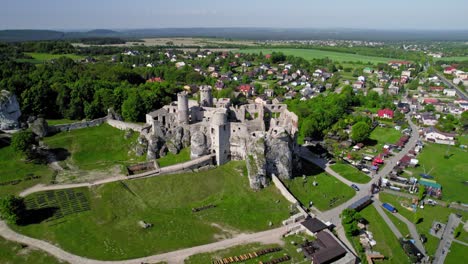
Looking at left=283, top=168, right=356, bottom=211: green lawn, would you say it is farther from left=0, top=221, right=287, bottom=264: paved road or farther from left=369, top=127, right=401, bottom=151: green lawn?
left=369, top=127, right=401, bottom=151: green lawn

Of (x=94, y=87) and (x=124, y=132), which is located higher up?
(x=94, y=87)

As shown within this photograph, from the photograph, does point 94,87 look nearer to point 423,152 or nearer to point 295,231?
point 295,231

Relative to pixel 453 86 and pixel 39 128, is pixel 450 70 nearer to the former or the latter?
pixel 453 86

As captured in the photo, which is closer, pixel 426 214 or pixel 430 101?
pixel 426 214

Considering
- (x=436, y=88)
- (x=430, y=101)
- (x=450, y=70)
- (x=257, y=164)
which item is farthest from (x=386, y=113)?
(x=450, y=70)

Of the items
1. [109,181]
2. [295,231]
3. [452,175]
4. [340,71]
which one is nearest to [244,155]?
[295,231]

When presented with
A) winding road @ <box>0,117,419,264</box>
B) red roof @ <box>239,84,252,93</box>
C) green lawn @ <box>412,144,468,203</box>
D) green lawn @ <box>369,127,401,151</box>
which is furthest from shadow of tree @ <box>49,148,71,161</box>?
red roof @ <box>239,84,252,93</box>

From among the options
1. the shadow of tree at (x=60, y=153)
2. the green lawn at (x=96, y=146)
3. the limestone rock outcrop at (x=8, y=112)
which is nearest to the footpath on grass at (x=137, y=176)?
the green lawn at (x=96, y=146)
